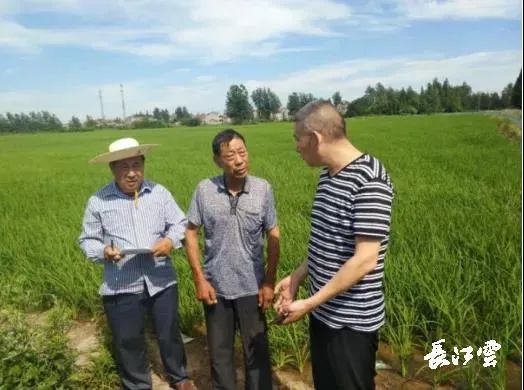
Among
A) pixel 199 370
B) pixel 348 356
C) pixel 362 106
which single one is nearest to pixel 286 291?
pixel 348 356

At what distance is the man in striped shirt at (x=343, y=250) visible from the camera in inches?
56.4

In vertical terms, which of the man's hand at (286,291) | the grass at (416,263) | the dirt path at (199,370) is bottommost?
the dirt path at (199,370)

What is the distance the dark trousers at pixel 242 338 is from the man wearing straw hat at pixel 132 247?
1.04 ft

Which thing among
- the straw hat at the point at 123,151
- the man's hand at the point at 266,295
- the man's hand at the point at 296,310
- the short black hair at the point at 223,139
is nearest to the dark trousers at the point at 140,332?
the man's hand at the point at 266,295

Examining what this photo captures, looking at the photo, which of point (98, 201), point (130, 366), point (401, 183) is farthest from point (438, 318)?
point (401, 183)

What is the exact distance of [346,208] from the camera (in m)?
1.47

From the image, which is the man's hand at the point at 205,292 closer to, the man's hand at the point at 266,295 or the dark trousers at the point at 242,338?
the dark trousers at the point at 242,338

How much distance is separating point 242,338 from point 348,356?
0.71 metres

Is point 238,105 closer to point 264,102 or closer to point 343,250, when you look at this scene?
point 264,102

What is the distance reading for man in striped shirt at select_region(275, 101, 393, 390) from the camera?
143 centimetres

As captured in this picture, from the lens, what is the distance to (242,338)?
7.16ft

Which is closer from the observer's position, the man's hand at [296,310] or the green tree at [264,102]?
the man's hand at [296,310]

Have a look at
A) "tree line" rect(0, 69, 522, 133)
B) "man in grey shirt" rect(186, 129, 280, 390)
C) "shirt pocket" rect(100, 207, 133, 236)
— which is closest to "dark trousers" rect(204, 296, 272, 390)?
"man in grey shirt" rect(186, 129, 280, 390)

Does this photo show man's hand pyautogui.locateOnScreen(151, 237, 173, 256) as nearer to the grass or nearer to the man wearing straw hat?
the man wearing straw hat
